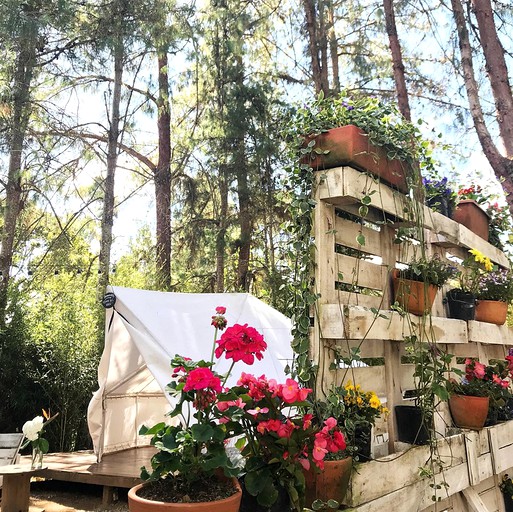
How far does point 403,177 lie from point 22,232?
667 centimetres

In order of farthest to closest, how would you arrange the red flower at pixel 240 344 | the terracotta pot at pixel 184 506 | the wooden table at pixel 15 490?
the wooden table at pixel 15 490 → the red flower at pixel 240 344 → the terracotta pot at pixel 184 506

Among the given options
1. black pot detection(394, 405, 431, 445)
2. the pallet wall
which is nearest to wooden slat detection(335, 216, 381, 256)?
the pallet wall

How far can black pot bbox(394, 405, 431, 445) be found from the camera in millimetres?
2183

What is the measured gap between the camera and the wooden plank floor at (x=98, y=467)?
3889mm

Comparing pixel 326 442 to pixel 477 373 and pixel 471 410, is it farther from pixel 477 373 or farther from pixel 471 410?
pixel 477 373

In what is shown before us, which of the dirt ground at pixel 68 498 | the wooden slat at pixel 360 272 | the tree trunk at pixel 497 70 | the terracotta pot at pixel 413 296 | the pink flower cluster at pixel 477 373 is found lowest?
the dirt ground at pixel 68 498

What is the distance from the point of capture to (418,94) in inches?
267

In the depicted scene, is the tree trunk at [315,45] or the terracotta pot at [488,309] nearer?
the terracotta pot at [488,309]

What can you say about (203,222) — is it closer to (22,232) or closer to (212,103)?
(212,103)

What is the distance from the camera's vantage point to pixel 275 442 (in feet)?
5.08

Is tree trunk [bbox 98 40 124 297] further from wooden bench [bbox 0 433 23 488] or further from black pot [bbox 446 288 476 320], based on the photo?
black pot [bbox 446 288 476 320]

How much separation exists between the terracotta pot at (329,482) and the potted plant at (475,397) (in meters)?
1.06

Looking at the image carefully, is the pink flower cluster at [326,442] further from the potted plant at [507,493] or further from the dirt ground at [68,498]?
the dirt ground at [68,498]

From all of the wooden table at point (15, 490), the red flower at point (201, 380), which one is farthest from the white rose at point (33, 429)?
the red flower at point (201, 380)
